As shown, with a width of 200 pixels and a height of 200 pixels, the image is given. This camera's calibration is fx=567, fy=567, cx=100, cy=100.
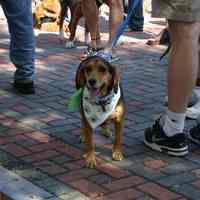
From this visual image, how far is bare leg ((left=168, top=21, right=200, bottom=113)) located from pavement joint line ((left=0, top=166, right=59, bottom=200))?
1187 mm

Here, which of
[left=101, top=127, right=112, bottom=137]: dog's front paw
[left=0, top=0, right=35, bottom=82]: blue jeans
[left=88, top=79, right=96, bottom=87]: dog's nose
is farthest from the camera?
[left=0, top=0, right=35, bottom=82]: blue jeans

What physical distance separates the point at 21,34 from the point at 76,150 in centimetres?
170

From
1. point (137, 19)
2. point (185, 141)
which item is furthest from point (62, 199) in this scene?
point (137, 19)

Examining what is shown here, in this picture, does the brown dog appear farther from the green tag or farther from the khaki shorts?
the khaki shorts

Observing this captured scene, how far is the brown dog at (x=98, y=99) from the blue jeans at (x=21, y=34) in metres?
1.61

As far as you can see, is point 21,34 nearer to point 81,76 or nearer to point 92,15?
point 92,15

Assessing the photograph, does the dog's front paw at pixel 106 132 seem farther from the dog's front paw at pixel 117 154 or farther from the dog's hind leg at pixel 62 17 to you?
the dog's hind leg at pixel 62 17

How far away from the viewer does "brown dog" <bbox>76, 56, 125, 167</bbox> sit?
3795mm

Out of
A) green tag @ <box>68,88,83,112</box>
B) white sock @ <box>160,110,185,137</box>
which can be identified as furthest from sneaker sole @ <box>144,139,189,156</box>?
green tag @ <box>68,88,83,112</box>

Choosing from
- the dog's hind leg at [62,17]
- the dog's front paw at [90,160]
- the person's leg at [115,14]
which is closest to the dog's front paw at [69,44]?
the dog's hind leg at [62,17]

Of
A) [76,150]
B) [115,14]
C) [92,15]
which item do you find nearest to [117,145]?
[76,150]

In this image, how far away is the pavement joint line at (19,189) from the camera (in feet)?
11.1

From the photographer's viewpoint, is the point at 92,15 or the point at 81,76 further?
the point at 92,15

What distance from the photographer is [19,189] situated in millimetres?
3473
